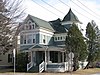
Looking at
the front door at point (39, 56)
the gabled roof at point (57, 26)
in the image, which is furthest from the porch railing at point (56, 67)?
the gabled roof at point (57, 26)

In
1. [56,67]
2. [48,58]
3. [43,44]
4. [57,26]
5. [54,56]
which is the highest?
[57,26]

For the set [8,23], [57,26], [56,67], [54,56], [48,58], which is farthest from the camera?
[57,26]

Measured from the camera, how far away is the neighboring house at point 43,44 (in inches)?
1589

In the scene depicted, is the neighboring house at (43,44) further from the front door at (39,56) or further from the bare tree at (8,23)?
the bare tree at (8,23)

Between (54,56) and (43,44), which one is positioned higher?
(43,44)

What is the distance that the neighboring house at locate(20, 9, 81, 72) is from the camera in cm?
4035

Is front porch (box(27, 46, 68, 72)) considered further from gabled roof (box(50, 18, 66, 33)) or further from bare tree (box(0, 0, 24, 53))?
bare tree (box(0, 0, 24, 53))

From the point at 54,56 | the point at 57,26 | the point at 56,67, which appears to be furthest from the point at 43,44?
the point at 57,26

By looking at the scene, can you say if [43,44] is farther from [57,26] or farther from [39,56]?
[57,26]

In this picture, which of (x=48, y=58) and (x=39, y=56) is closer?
(x=48, y=58)

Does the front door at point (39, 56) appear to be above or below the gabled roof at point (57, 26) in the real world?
below

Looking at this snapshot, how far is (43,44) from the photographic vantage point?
4450 cm

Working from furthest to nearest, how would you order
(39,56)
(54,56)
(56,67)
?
1. (54,56)
2. (39,56)
3. (56,67)

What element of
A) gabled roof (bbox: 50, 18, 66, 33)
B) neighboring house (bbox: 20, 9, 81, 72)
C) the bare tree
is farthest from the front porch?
the bare tree
